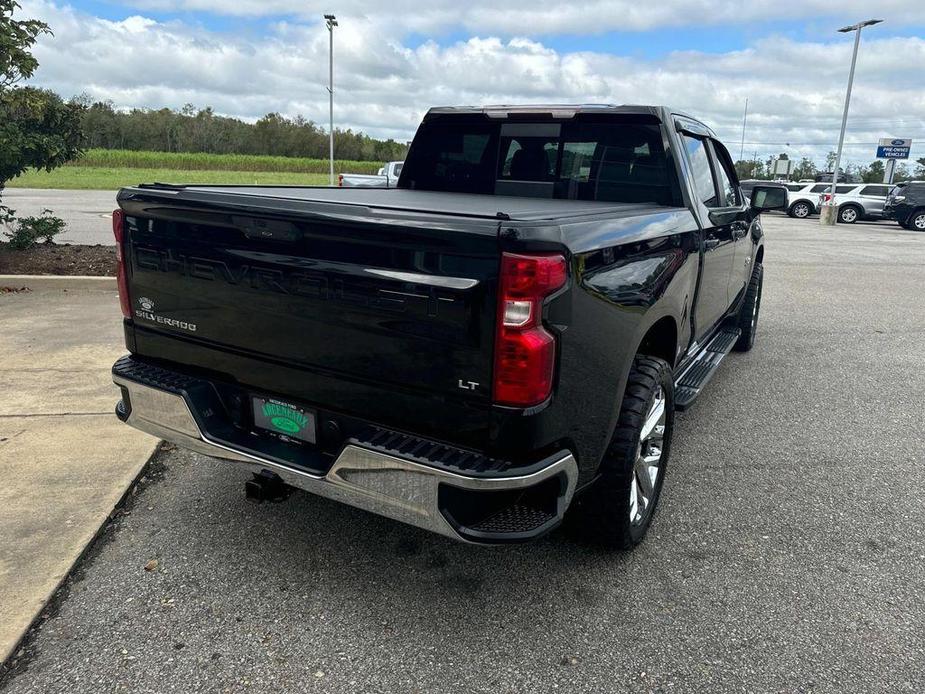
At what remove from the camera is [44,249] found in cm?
922

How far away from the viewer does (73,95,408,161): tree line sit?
7831 centimetres

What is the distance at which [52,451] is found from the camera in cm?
379

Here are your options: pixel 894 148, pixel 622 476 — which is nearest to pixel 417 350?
pixel 622 476

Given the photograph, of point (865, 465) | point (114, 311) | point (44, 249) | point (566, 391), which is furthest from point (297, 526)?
point (44, 249)

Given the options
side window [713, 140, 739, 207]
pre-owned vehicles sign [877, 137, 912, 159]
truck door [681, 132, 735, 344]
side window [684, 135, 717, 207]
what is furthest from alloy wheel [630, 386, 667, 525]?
pre-owned vehicles sign [877, 137, 912, 159]

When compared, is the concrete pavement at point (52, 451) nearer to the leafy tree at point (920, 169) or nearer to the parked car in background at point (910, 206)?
the parked car in background at point (910, 206)

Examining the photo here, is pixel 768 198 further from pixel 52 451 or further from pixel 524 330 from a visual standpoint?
pixel 52 451

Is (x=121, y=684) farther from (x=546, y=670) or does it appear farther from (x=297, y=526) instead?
(x=546, y=670)

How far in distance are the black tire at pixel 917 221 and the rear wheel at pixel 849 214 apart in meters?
2.53

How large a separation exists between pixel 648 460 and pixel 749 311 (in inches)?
146

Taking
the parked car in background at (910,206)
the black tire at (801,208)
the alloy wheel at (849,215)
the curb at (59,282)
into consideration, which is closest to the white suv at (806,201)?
the black tire at (801,208)

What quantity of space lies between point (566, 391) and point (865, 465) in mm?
2800

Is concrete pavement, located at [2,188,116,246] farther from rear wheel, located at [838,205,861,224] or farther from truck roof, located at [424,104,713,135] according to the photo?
rear wheel, located at [838,205,861,224]

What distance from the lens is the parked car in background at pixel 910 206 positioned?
25297 mm
